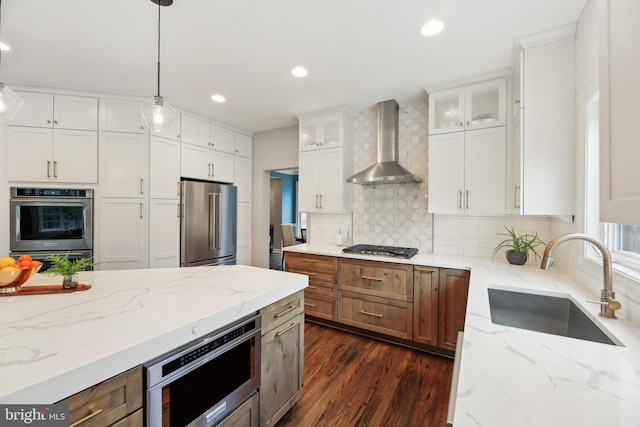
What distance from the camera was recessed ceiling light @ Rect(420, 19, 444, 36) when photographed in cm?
184

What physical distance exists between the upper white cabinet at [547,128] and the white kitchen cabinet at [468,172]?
1.46 feet

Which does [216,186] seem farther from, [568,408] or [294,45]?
[568,408]

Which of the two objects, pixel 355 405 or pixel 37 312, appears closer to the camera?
pixel 37 312

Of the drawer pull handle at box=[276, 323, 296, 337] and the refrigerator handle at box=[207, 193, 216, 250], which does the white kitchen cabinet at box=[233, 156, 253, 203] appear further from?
the drawer pull handle at box=[276, 323, 296, 337]

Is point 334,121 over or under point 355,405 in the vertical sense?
over

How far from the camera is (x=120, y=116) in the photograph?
307cm

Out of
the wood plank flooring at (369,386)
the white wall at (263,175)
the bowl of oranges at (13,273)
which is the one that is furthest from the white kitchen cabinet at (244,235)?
the bowl of oranges at (13,273)

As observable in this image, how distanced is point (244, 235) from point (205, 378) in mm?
3365

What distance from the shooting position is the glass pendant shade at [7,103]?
1699 mm

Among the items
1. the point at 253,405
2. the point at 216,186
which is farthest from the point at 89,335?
the point at 216,186

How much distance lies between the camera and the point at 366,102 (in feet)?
10.5

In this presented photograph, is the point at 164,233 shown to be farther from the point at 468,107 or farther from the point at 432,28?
the point at 468,107

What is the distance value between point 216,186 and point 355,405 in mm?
3129

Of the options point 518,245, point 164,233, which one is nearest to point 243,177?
point 164,233
